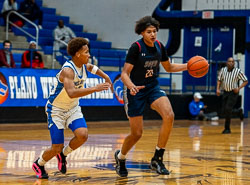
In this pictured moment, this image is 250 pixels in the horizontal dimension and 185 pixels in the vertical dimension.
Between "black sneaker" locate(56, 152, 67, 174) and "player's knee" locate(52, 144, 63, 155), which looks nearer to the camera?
"player's knee" locate(52, 144, 63, 155)

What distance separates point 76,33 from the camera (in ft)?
71.6

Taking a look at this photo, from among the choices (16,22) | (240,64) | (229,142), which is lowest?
(229,142)

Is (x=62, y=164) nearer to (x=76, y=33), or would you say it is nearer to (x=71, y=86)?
(x=71, y=86)

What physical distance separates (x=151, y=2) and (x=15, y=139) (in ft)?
38.7

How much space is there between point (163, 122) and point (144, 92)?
463 mm

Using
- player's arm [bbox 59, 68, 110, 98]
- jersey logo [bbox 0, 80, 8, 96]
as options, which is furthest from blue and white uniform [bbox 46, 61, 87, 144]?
jersey logo [bbox 0, 80, 8, 96]

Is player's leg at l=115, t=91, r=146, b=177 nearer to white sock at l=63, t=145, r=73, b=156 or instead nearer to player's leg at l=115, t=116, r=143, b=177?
player's leg at l=115, t=116, r=143, b=177

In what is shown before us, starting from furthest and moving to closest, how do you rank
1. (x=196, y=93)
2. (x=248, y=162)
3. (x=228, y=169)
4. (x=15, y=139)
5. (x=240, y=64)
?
1. (x=240, y=64)
2. (x=196, y=93)
3. (x=15, y=139)
4. (x=248, y=162)
5. (x=228, y=169)

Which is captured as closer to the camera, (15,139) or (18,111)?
(15,139)

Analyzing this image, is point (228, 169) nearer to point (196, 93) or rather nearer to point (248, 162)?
point (248, 162)

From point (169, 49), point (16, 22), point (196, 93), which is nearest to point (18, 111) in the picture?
point (16, 22)

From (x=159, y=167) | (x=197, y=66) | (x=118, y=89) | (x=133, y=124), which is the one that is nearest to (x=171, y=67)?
(x=197, y=66)

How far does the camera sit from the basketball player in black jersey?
24.1 feet

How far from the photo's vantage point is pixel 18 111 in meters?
15.9
